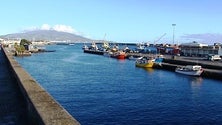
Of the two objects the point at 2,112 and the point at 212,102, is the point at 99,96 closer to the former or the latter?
the point at 212,102

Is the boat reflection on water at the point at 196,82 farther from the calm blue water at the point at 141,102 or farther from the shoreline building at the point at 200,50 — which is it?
the shoreline building at the point at 200,50

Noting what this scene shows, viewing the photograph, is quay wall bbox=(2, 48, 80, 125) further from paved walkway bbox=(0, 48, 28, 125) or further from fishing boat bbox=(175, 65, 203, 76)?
fishing boat bbox=(175, 65, 203, 76)

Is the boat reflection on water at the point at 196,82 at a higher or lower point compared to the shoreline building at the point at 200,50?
lower

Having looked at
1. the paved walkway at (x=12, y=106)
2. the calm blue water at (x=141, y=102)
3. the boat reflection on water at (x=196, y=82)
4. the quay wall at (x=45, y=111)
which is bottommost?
the boat reflection on water at (x=196, y=82)

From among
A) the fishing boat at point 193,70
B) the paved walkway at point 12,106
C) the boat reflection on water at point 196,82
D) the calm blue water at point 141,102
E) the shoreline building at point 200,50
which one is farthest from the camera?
the shoreline building at point 200,50

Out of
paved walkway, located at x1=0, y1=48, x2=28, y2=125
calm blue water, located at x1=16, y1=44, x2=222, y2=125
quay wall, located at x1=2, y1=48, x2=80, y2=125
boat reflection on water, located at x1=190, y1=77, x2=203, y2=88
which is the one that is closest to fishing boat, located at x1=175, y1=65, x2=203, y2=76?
boat reflection on water, located at x1=190, y1=77, x2=203, y2=88

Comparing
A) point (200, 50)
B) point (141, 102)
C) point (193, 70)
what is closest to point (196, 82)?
point (193, 70)

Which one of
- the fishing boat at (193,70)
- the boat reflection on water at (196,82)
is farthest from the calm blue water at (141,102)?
the fishing boat at (193,70)

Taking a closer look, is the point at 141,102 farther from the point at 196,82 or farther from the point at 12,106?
the point at 196,82

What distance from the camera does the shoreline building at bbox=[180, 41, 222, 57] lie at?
126625 mm

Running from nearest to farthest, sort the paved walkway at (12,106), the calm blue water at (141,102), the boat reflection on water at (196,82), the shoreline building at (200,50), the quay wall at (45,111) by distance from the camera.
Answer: the quay wall at (45,111), the paved walkway at (12,106), the calm blue water at (141,102), the boat reflection on water at (196,82), the shoreline building at (200,50)

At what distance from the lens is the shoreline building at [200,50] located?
127 meters

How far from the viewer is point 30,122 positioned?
23.0m

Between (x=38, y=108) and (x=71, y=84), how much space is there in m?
40.1
